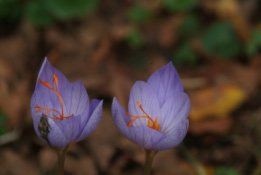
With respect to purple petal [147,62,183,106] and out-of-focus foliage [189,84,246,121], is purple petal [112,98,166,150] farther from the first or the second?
out-of-focus foliage [189,84,246,121]

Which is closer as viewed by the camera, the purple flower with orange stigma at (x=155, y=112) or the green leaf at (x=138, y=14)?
the purple flower with orange stigma at (x=155, y=112)

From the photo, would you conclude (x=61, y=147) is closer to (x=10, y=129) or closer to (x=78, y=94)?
(x=78, y=94)

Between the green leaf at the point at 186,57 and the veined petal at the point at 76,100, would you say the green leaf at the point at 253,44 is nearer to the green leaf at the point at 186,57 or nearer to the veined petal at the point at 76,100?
the green leaf at the point at 186,57

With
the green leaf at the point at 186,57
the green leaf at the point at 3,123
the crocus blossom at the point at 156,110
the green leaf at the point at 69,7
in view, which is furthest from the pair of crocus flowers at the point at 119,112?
the green leaf at the point at 69,7

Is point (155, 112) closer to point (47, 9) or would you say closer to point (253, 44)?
point (253, 44)

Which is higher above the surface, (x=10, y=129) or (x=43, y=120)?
(x=43, y=120)

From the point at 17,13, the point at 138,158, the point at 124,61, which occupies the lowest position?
the point at 138,158

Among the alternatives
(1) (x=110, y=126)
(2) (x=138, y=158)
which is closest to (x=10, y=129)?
(1) (x=110, y=126)
